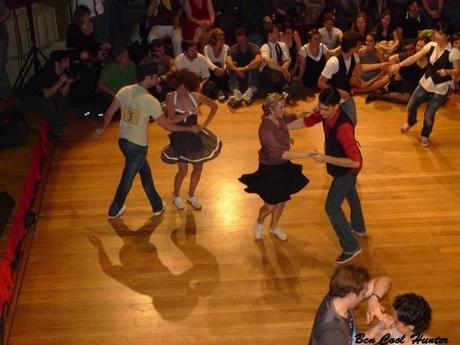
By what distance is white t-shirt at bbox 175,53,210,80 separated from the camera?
30.5 ft

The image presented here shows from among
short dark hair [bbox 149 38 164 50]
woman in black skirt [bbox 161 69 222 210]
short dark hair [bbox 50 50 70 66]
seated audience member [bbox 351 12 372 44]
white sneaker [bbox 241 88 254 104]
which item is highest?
woman in black skirt [bbox 161 69 222 210]

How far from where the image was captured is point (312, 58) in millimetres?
10094

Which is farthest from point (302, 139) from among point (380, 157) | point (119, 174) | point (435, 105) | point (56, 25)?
point (56, 25)

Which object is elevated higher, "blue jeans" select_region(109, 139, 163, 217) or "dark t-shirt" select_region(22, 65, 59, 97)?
"blue jeans" select_region(109, 139, 163, 217)

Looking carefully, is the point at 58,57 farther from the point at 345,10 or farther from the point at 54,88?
the point at 345,10

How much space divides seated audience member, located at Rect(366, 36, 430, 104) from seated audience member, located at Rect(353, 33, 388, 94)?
0.15 m

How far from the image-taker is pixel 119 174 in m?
7.80

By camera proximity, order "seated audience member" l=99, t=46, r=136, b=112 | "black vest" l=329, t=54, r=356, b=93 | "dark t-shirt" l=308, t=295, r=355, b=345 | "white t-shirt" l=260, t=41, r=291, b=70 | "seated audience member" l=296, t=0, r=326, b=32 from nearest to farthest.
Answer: "dark t-shirt" l=308, t=295, r=355, b=345
"black vest" l=329, t=54, r=356, b=93
"seated audience member" l=99, t=46, r=136, b=112
"white t-shirt" l=260, t=41, r=291, b=70
"seated audience member" l=296, t=0, r=326, b=32

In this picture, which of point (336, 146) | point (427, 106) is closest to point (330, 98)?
point (336, 146)

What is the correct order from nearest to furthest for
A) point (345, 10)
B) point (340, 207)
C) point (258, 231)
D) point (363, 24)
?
point (340, 207) → point (258, 231) → point (363, 24) → point (345, 10)

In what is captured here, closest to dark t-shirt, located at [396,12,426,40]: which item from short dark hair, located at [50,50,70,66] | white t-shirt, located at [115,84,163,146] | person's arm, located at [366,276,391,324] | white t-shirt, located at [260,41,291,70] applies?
white t-shirt, located at [260,41,291,70]

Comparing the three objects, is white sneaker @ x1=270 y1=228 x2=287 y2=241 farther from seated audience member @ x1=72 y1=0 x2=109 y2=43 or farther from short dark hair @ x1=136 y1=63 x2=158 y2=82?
seated audience member @ x1=72 y1=0 x2=109 y2=43

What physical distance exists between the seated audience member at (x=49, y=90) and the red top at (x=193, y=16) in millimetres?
2258

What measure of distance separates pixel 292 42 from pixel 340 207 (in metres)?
5.19
